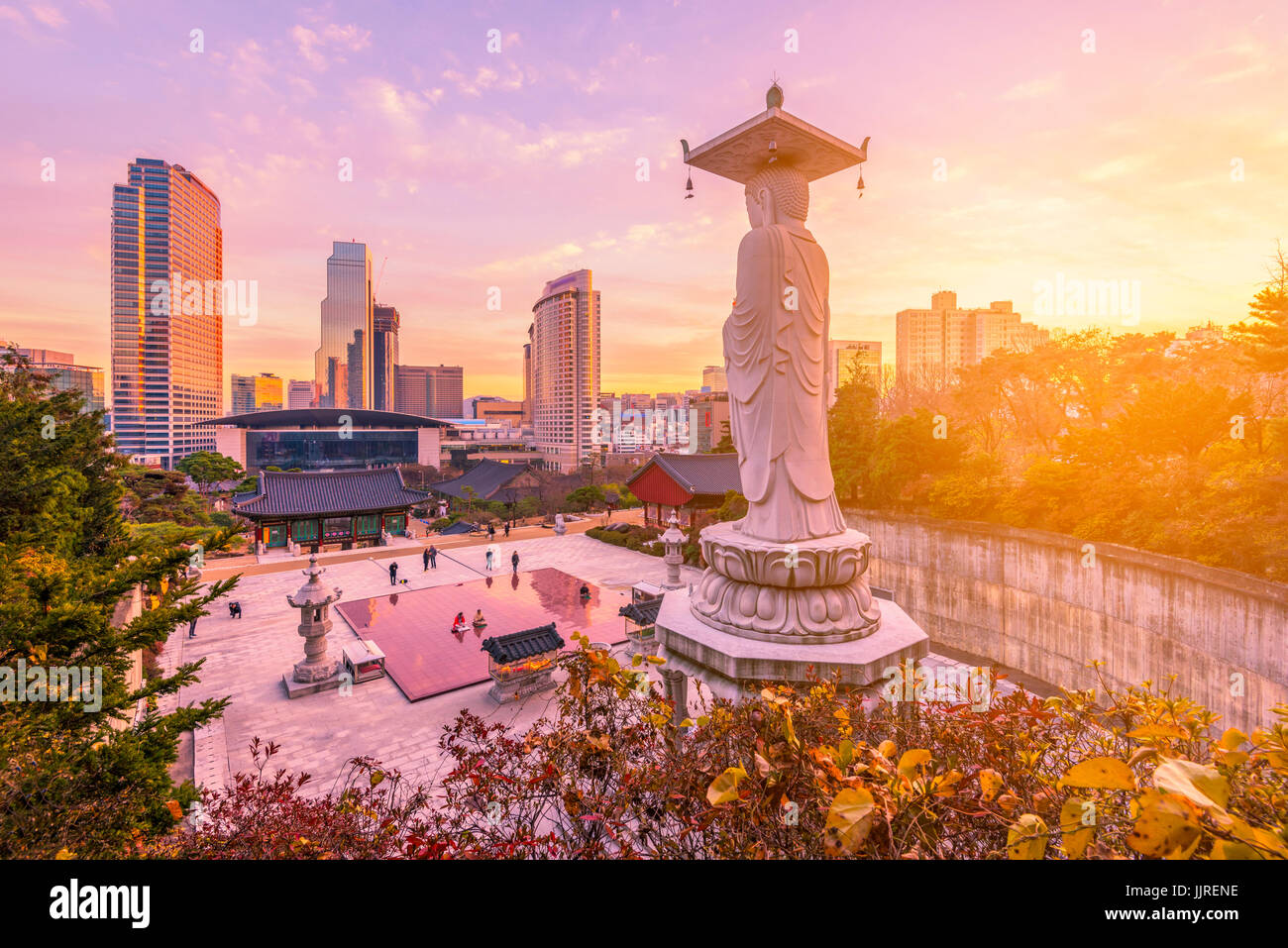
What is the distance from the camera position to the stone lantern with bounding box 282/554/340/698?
11461 millimetres

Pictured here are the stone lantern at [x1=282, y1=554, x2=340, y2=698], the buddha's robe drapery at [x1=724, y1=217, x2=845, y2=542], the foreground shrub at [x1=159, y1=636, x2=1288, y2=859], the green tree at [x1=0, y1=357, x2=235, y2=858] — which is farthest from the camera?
the stone lantern at [x1=282, y1=554, x2=340, y2=698]

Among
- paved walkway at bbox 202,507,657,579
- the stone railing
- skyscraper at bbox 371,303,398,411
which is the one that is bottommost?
paved walkway at bbox 202,507,657,579

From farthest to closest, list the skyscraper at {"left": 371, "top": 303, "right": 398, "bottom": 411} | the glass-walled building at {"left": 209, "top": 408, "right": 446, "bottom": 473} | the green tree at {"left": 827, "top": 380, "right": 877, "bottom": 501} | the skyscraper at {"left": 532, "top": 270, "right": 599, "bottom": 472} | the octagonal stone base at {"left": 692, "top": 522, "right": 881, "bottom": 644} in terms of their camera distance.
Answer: the skyscraper at {"left": 371, "top": 303, "right": 398, "bottom": 411}, the skyscraper at {"left": 532, "top": 270, "right": 599, "bottom": 472}, the glass-walled building at {"left": 209, "top": 408, "right": 446, "bottom": 473}, the green tree at {"left": 827, "top": 380, "right": 877, "bottom": 501}, the octagonal stone base at {"left": 692, "top": 522, "right": 881, "bottom": 644}

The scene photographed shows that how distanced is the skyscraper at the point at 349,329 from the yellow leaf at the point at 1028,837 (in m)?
148

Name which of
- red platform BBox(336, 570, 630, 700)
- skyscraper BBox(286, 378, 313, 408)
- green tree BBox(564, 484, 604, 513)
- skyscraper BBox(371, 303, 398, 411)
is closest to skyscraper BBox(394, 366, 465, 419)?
skyscraper BBox(371, 303, 398, 411)

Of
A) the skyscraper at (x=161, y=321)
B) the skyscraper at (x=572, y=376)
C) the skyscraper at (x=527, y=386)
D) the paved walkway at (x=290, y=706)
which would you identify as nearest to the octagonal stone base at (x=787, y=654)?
the paved walkway at (x=290, y=706)

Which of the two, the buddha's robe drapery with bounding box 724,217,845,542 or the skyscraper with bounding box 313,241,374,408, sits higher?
the skyscraper with bounding box 313,241,374,408

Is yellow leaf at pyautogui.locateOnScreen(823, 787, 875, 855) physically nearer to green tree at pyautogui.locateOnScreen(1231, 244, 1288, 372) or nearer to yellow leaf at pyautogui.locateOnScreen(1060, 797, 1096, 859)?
yellow leaf at pyautogui.locateOnScreen(1060, 797, 1096, 859)

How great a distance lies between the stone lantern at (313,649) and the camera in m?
11.5

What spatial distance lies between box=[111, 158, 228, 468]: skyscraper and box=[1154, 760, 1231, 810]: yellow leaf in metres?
68.3

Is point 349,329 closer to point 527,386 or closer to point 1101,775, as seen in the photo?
point 527,386

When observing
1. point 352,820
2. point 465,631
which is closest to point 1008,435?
point 465,631

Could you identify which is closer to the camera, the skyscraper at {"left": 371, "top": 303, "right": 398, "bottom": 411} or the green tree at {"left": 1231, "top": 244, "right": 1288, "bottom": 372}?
the green tree at {"left": 1231, "top": 244, "right": 1288, "bottom": 372}
